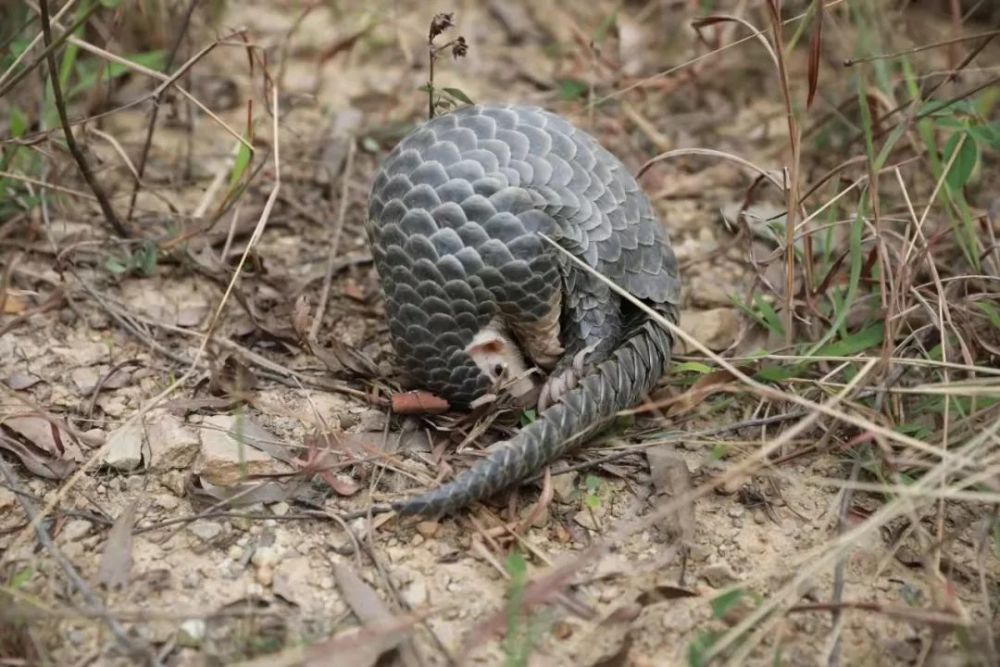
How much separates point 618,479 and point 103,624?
1.06 meters

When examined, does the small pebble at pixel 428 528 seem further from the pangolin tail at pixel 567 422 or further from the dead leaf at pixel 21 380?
the dead leaf at pixel 21 380

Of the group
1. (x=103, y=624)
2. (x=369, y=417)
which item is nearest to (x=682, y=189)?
(x=369, y=417)

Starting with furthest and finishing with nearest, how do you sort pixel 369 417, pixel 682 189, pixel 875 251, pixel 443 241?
pixel 682 189, pixel 875 251, pixel 369 417, pixel 443 241

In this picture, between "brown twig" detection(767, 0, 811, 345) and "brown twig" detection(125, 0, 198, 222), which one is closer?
"brown twig" detection(767, 0, 811, 345)

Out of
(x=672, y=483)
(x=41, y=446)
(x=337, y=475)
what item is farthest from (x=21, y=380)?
(x=672, y=483)

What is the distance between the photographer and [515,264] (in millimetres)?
2080

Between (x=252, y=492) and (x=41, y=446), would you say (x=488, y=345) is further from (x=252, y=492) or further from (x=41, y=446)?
(x=41, y=446)

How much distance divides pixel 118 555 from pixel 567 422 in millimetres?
904

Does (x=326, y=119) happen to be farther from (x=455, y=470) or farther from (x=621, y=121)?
(x=455, y=470)

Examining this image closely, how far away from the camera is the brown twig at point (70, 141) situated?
7.72ft

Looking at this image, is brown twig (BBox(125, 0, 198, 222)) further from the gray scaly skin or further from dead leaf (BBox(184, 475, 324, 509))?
dead leaf (BBox(184, 475, 324, 509))

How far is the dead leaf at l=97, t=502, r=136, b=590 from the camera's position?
1888 mm

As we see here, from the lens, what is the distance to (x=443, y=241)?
2.08m

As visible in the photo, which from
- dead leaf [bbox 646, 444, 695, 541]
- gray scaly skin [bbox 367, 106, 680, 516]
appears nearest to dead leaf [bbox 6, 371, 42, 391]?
gray scaly skin [bbox 367, 106, 680, 516]
